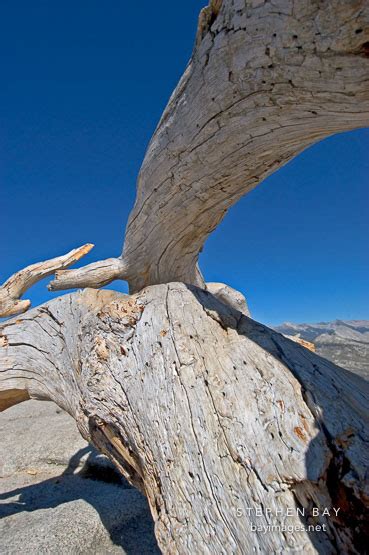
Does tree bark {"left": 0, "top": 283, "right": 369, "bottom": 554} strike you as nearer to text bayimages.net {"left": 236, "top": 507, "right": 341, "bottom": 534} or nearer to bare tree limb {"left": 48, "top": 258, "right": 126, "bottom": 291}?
text bayimages.net {"left": 236, "top": 507, "right": 341, "bottom": 534}

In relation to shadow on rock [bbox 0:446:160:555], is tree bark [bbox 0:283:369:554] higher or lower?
higher

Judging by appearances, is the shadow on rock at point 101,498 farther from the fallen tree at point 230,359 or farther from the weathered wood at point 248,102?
the weathered wood at point 248,102

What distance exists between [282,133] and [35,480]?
643cm

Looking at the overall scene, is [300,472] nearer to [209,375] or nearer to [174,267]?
[209,375]

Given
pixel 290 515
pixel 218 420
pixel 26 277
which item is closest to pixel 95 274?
pixel 26 277

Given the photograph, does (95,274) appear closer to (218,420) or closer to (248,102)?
(218,420)

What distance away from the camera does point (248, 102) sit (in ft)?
5.93

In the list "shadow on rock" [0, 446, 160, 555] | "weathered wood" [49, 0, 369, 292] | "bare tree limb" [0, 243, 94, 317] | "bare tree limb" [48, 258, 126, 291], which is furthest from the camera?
"bare tree limb" [0, 243, 94, 317]

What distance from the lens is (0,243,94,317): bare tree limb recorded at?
4.66 m

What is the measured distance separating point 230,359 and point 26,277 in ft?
12.8

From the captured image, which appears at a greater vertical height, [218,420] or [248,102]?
[248,102]

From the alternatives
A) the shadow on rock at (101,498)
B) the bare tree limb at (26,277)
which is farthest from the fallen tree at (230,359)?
the bare tree limb at (26,277)

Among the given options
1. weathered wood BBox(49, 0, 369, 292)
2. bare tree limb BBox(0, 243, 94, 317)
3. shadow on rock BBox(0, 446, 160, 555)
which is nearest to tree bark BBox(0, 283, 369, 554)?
weathered wood BBox(49, 0, 369, 292)

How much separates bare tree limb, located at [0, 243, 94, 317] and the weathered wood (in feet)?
6.43
